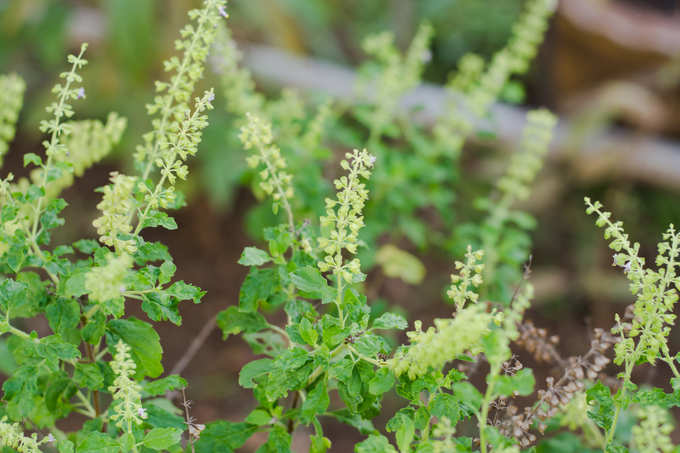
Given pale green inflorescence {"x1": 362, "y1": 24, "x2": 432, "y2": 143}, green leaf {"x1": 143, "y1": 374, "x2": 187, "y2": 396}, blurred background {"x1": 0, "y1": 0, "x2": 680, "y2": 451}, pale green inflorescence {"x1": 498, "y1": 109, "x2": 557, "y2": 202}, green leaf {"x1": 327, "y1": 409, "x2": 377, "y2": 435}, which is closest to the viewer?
green leaf {"x1": 143, "y1": 374, "x2": 187, "y2": 396}

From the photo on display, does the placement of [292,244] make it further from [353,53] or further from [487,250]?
[353,53]

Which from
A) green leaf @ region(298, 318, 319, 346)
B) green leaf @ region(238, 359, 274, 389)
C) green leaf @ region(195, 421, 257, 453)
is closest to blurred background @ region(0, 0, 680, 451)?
green leaf @ region(195, 421, 257, 453)

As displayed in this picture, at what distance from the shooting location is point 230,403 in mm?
2977

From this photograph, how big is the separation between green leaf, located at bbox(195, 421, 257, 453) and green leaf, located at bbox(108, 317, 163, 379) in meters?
0.15

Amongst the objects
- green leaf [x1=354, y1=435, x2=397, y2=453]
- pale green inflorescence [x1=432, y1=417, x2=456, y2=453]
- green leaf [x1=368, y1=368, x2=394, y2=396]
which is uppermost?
green leaf [x1=368, y1=368, x2=394, y2=396]

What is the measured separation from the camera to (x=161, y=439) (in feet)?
3.11

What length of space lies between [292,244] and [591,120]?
2690mm

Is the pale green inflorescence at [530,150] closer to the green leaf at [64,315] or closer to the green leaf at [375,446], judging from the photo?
the green leaf at [375,446]

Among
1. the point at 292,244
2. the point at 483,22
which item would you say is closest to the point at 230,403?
the point at 292,244

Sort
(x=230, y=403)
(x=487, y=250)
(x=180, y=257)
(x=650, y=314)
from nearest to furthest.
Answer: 1. (x=650, y=314)
2. (x=487, y=250)
3. (x=230, y=403)
4. (x=180, y=257)

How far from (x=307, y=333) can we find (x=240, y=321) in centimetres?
22

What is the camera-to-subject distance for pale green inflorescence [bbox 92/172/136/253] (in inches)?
38.9

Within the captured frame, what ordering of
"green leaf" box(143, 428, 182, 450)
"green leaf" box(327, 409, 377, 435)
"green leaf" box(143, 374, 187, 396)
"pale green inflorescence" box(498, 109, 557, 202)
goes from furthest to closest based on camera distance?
"pale green inflorescence" box(498, 109, 557, 202) → "green leaf" box(327, 409, 377, 435) → "green leaf" box(143, 374, 187, 396) → "green leaf" box(143, 428, 182, 450)

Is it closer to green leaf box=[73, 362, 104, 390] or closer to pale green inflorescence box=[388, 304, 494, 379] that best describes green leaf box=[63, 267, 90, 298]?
green leaf box=[73, 362, 104, 390]
